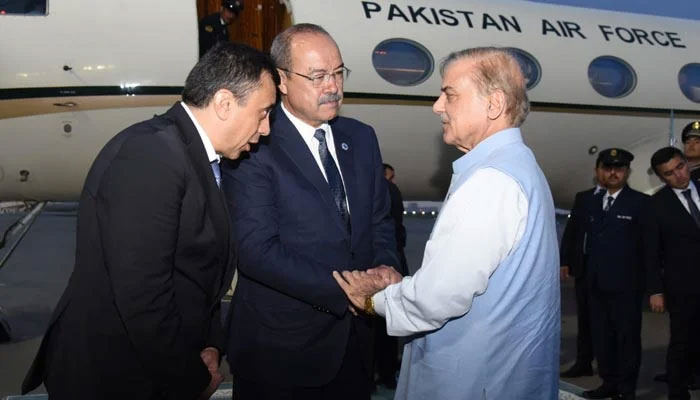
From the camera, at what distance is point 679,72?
9617 millimetres

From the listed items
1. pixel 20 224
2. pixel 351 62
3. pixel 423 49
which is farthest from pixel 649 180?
pixel 20 224

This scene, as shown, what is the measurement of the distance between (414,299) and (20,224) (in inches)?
233

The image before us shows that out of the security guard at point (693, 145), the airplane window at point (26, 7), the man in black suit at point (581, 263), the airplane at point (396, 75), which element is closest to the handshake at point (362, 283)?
the man in black suit at point (581, 263)

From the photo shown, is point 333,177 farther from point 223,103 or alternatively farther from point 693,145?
point 693,145

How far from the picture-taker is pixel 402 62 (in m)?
8.01

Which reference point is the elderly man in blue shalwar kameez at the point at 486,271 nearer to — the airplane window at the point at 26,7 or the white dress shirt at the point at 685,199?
the white dress shirt at the point at 685,199

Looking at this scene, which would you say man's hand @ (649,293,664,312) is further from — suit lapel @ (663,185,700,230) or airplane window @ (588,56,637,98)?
airplane window @ (588,56,637,98)

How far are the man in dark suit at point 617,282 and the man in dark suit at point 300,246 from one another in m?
3.08

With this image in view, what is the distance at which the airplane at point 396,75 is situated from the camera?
6.68m

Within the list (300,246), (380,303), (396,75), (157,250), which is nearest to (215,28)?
(396,75)

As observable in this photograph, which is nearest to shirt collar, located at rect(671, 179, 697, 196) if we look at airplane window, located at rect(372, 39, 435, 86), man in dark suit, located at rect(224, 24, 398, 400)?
man in dark suit, located at rect(224, 24, 398, 400)

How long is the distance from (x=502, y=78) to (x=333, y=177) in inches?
34.9

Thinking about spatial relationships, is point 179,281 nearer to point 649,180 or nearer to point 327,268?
point 327,268

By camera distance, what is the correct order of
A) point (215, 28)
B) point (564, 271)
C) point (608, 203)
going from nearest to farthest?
point (608, 203) < point (564, 271) < point (215, 28)
